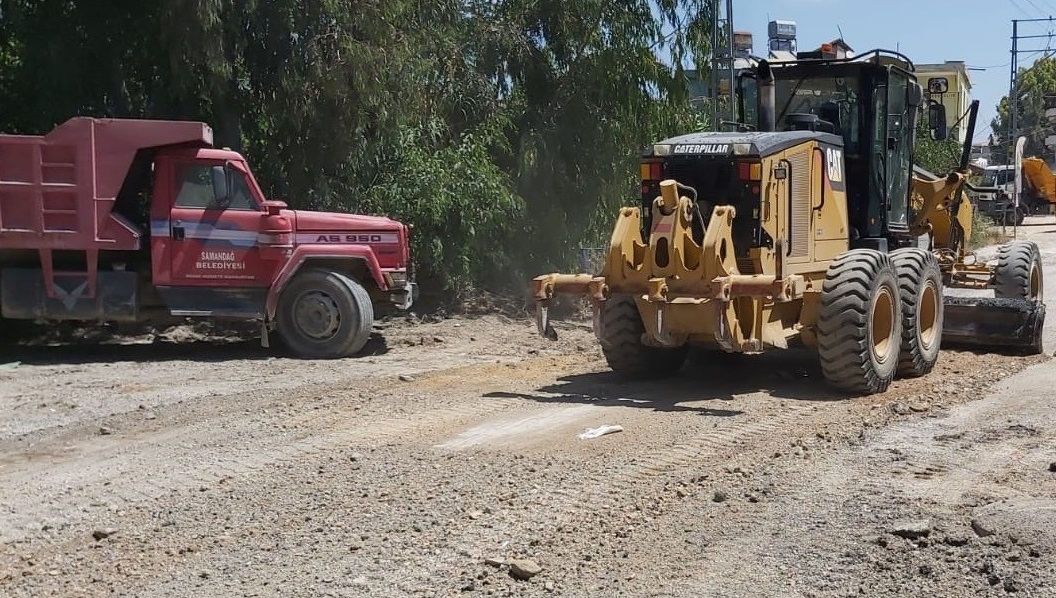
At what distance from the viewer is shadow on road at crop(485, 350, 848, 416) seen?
962 centimetres

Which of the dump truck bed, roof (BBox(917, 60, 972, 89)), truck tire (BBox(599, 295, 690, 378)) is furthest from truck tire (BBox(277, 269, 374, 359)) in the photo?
roof (BBox(917, 60, 972, 89))

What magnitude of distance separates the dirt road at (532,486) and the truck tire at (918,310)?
0.33m

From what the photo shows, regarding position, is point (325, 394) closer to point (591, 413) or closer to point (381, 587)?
point (591, 413)

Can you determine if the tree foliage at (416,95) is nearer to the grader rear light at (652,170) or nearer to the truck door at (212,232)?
the truck door at (212,232)

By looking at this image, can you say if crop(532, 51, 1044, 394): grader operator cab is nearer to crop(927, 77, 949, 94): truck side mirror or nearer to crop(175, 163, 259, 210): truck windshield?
crop(927, 77, 949, 94): truck side mirror

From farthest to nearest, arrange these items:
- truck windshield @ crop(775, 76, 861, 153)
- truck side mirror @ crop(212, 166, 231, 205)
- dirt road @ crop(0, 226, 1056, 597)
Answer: truck side mirror @ crop(212, 166, 231, 205)
truck windshield @ crop(775, 76, 861, 153)
dirt road @ crop(0, 226, 1056, 597)

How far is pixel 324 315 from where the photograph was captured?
42.2 feet

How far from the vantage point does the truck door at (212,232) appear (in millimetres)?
12797

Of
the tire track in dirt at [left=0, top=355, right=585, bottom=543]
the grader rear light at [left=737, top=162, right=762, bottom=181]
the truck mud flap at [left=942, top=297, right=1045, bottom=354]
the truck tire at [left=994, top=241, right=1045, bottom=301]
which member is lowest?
the tire track in dirt at [left=0, top=355, right=585, bottom=543]

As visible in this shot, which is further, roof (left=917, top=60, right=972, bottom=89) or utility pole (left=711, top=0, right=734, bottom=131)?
roof (left=917, top=60, right=972, bottom=89)

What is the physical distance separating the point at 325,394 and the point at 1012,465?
5.68m

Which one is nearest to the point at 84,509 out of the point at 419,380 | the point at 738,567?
the point at 738,567

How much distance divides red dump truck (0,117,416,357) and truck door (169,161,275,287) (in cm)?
1

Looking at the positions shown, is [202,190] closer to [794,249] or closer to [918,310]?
[794,249]
